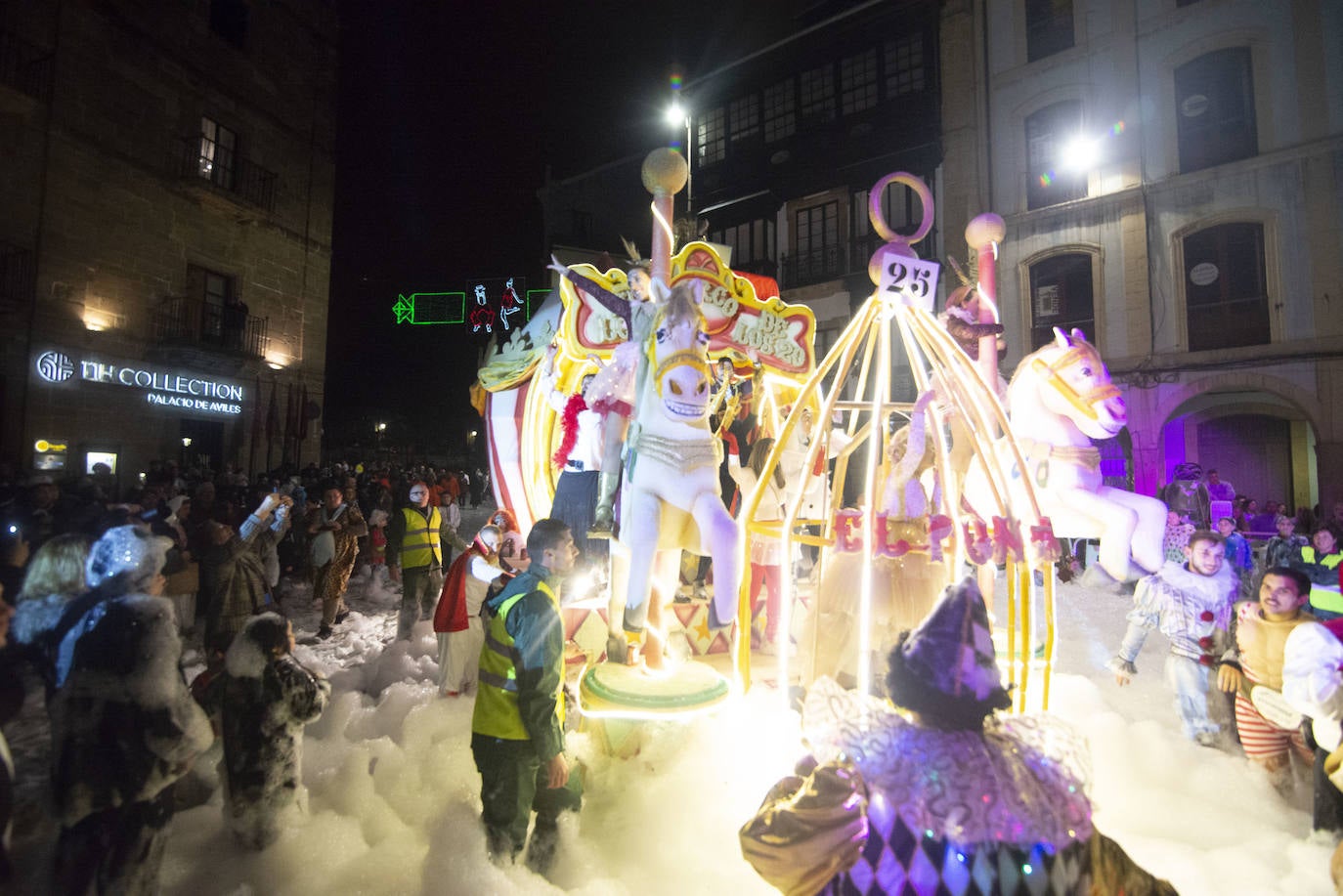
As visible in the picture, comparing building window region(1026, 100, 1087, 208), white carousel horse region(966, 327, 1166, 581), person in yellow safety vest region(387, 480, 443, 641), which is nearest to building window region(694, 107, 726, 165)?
building window region(1026, 100, 1087, 208)

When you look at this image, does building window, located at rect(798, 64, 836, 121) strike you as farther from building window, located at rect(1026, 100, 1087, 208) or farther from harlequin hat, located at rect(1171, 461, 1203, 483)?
harlequin hat, located at rect(1171, 461, 1203, 483)

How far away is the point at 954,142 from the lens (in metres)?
14.8

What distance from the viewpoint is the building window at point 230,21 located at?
14.4 m

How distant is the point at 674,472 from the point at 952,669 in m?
2.33

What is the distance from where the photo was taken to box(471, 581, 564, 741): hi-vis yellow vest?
2701 mm

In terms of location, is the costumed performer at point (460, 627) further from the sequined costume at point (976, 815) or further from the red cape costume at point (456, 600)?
the sequined costume at point (976, 815)

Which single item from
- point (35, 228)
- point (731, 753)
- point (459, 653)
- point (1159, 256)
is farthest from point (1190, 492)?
point (35, 228)

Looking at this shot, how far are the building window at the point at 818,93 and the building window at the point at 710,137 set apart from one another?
2.47m

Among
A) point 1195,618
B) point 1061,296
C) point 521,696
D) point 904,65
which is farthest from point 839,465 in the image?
point 904,65

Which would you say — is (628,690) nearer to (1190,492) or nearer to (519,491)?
(519,491)

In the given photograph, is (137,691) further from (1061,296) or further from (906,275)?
(1061,296)

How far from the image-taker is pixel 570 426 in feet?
15.2

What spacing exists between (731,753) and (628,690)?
739 millimetres

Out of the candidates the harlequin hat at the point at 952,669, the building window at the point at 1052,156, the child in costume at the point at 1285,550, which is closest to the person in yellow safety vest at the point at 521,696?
the harlequin hat at the point at 952,669
